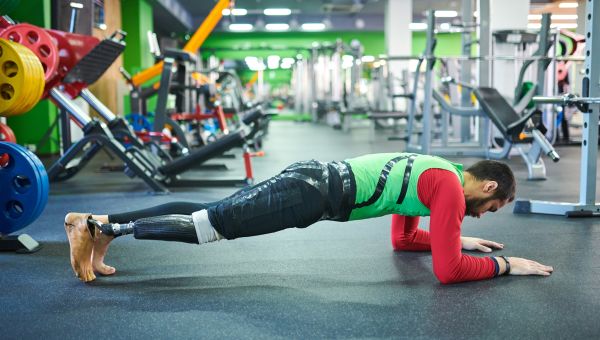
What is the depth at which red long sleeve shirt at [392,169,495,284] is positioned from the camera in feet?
5.93

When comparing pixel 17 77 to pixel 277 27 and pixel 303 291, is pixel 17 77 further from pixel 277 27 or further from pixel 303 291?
pixel 277 27

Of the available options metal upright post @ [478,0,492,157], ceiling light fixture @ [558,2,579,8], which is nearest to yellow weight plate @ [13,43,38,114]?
ceiling light fixture @ [558,2,579,8]

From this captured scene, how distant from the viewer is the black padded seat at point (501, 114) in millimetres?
4508

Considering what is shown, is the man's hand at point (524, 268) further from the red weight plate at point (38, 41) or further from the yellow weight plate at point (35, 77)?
the red weight plate at point (38, 41)

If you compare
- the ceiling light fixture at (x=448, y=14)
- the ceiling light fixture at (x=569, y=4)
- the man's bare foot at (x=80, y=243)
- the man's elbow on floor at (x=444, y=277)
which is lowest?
the man's elbow on floor at (x=444, y=277)

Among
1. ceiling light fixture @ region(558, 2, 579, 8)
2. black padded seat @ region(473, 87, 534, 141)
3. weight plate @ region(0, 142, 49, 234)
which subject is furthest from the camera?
ceiling light fixture @ region(558, 2, 579, 8)

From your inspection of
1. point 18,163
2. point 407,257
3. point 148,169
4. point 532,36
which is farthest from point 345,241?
point 532,36

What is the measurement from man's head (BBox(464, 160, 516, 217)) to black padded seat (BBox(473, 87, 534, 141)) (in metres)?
2.69

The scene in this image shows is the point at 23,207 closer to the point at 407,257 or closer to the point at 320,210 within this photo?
the point at 320,210

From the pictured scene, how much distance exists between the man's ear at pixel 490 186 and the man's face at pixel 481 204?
3 cm

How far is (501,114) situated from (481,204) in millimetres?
3174

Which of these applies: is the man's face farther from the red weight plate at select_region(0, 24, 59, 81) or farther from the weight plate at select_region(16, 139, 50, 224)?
the red weight plate at select_region(0, 24, 59, 81)

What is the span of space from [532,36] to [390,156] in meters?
4.85

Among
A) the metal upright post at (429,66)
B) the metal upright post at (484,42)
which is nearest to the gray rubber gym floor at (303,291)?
the metal upright post at (429,66)
